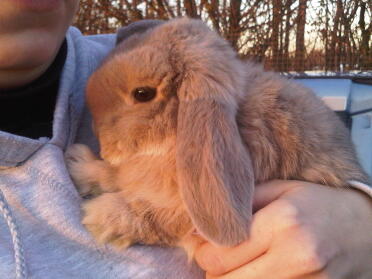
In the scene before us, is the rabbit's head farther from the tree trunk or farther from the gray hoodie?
the tree trunk

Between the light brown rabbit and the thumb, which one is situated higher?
the light brown rabbit

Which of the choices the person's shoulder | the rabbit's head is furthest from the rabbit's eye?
the person's shoulder

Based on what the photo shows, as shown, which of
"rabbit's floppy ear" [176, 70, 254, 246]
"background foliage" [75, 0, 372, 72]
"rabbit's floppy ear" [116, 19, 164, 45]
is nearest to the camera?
"rabbit's floppy ear" [176, 70, 254, 246]

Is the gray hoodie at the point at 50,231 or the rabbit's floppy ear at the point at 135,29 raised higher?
the rabbit's floppy ear at the point at 135,29

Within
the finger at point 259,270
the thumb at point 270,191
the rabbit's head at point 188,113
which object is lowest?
the finger at point 259,270

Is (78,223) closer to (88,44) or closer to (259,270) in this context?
(259,270)

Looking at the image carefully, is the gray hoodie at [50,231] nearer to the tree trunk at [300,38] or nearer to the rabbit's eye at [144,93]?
the rabbit's eye at [144,93]

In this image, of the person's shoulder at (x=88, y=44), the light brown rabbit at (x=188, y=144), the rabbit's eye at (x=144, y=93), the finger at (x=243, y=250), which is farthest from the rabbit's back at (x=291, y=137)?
the person's shoulder at (x=88, y=44)
